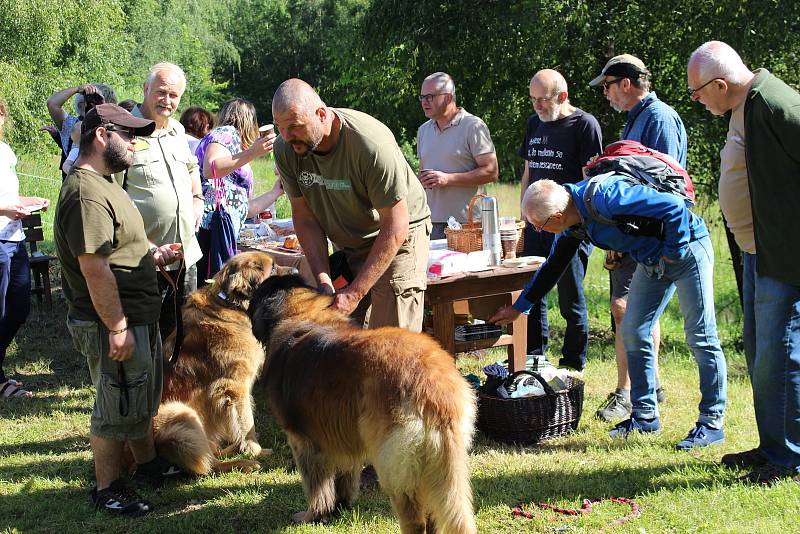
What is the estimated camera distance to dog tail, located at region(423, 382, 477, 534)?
9.48 feet

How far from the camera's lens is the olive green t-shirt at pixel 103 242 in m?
3.37

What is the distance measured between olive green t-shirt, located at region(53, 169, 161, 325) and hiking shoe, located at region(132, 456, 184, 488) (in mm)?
853

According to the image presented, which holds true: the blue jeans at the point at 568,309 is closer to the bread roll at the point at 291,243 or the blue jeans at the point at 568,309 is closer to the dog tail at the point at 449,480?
the bread roll at the point at 291,243

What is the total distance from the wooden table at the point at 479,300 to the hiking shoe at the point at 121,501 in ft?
6.74

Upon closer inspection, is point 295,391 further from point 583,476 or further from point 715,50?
point 715,50

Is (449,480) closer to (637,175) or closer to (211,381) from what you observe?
(211,381)

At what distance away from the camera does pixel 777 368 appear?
12.1ft

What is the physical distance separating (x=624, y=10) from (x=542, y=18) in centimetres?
107

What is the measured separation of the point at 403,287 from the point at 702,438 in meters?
2.00

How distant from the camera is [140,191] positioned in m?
4.54

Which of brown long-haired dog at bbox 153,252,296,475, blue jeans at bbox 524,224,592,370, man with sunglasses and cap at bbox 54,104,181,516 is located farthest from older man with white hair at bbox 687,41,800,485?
man with sunglasses and cap at bbox 54,104,181,516

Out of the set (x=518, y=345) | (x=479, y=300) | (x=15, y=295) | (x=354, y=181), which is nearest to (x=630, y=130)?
(x=479, y=300)

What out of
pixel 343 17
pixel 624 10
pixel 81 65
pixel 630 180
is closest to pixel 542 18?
pixel 624 10

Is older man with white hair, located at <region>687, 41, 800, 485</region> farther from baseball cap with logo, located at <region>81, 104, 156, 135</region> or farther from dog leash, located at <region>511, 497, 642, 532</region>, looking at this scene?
baseball cap with logo, located at <region>81, 104, 156, 135</region>
